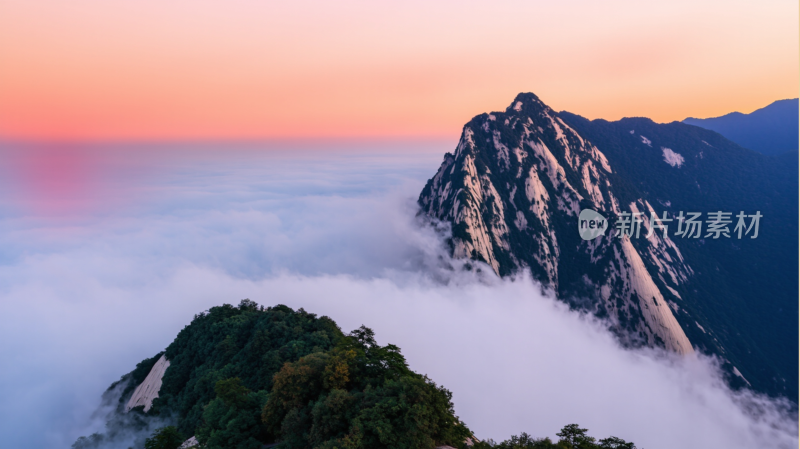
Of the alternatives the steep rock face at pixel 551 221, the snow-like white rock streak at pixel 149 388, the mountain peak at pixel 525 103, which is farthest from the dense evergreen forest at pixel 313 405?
the mountain peak at pixel 525 103

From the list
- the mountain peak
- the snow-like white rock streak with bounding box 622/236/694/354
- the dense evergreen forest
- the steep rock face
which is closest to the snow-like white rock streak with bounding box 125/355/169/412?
the dense evergreen forest

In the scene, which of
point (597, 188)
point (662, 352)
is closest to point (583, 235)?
point (597, 188)

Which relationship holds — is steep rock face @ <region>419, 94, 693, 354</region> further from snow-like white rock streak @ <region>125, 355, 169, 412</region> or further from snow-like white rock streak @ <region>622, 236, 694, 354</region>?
snow-like white rock streak @ <region>125, 355, 169, 412</region>

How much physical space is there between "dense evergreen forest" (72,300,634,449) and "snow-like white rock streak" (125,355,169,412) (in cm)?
409

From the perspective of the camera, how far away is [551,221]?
140375mm

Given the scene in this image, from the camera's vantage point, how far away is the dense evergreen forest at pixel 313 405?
23.9 meters

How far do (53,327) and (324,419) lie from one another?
18021cm

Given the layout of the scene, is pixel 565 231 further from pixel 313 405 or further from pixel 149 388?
pixel 149 388

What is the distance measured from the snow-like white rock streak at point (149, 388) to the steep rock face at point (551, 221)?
85.9 m

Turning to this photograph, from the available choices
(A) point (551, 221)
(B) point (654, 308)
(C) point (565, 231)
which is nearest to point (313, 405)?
(B) point (654, 308)

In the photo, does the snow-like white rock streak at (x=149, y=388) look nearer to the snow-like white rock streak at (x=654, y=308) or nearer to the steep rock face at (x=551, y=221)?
the steep rock face at (x=551, y=221)

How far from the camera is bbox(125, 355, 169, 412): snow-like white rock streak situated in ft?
183

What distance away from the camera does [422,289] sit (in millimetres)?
127750

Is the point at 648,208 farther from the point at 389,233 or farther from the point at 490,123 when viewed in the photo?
the point at 389,233
